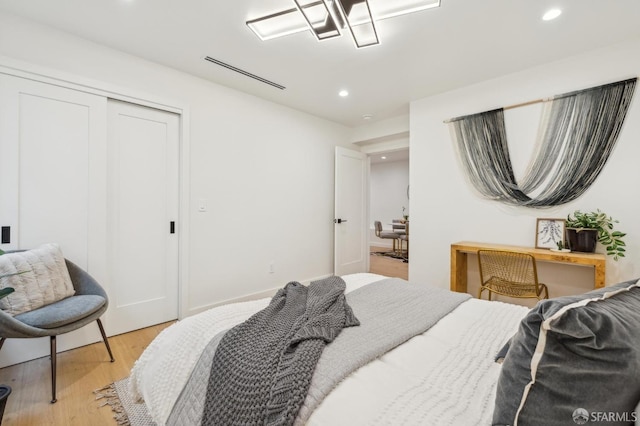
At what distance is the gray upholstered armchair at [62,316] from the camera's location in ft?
5.30

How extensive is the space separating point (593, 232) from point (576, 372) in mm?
2490

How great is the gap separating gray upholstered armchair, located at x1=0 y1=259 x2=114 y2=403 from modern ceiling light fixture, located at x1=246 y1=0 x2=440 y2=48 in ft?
7.41

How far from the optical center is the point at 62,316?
1.79 m

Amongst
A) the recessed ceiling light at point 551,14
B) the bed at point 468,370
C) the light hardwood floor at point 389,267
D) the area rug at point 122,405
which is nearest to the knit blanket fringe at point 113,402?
the area rug at point 122,405

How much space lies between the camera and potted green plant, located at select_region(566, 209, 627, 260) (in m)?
2.38

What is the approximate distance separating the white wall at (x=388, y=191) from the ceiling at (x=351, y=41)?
15.5 ft

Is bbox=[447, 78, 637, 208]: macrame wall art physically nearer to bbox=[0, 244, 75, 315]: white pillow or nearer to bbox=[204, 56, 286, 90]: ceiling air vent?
bbox=[204, 56, 286, 90]: ceiling air vent

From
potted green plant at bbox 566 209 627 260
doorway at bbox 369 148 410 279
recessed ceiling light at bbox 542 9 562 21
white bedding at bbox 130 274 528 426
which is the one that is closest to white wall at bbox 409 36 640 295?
potted green plant at bbox 566 209 627 260

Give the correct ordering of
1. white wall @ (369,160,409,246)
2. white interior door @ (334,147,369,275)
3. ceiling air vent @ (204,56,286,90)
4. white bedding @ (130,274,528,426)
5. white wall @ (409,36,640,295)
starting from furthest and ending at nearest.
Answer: white wall @ (369,160,409,246) → white interior door @ (334,147,369,275) → ceiling air vent @ (204,56,286,90) → white wall @ (409,36,640,295) → white bedding @ (130,274,528,426)

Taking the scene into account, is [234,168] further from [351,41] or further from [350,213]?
[350,213]

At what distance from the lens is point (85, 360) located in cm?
216

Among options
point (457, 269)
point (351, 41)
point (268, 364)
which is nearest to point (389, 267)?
point (457, 269)

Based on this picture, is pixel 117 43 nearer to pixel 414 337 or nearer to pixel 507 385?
pixel 414 337

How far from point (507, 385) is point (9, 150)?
3.08 metres
